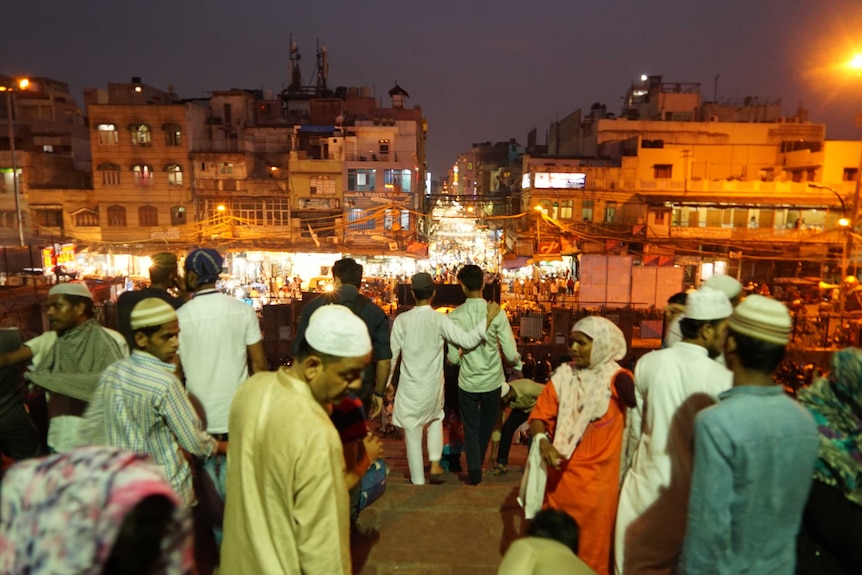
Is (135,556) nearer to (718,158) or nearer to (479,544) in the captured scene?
(479,544)

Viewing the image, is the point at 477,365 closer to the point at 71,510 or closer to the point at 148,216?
the point at 71,510

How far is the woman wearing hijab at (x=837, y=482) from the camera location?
2309 millimetres

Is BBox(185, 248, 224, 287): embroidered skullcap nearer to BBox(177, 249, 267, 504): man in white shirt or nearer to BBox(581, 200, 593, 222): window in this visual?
BBox(177, 249, 267, 504): man in white shirt

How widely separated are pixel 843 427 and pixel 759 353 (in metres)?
0.67

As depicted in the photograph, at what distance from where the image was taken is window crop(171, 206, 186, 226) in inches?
1345

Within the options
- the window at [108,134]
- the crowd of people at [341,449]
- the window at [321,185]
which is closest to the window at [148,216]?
the window at [108,134]

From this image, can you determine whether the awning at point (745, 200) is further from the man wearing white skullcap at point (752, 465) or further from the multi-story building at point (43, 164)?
the multi-story building at point (43, 164)

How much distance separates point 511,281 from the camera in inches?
1188

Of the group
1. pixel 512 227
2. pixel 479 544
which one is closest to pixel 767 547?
pixel 479 544

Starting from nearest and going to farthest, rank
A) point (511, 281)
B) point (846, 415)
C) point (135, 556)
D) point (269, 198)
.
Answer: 1. point (135, 556)
2. point (846, 415)
3. point (511, 281)
4. point (269, 198)

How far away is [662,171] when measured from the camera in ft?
113

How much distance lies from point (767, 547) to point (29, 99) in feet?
163

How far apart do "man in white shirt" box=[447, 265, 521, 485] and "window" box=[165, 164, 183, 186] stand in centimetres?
3420

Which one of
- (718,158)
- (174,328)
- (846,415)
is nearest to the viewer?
(846,415)
